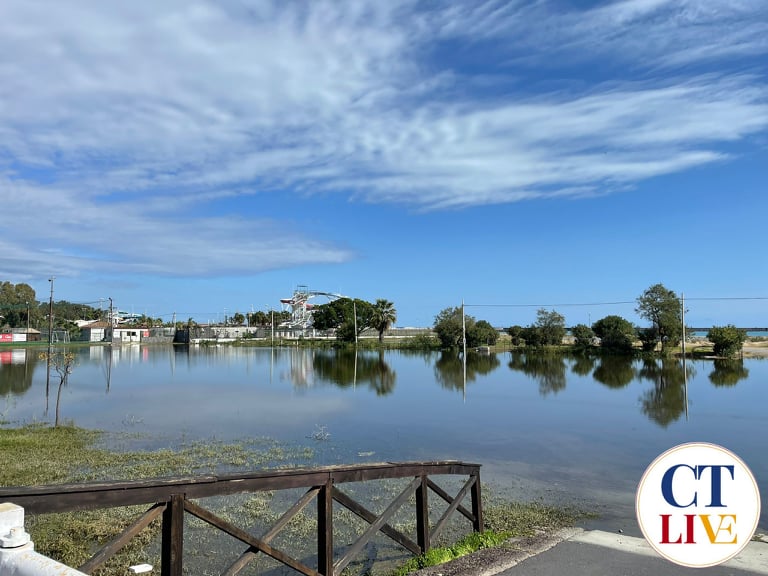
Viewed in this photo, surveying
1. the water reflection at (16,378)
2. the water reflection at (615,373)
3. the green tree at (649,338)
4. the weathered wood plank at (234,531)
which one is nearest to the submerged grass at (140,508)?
the weathered wood plank at (234,531)

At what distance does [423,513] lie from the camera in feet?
21.5

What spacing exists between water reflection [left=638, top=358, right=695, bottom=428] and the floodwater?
0.08 metres

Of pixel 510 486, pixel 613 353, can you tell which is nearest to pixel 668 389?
pixel 510 486

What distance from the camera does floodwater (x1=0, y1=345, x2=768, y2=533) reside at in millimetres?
13398

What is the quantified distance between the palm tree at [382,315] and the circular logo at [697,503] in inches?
3069

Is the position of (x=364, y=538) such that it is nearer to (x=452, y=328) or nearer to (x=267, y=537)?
(x=267, y=537)

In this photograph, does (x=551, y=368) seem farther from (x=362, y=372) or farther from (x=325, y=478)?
(x=325, y=478)

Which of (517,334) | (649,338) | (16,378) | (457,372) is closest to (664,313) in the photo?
(649,338)

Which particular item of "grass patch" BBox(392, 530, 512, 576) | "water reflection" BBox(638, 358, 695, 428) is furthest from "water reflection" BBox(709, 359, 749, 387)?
"grass patch" BBox(392, 530, 512, 576)

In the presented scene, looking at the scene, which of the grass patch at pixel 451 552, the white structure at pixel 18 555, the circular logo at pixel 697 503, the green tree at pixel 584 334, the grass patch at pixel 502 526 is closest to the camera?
the white structure at pixel 18 555

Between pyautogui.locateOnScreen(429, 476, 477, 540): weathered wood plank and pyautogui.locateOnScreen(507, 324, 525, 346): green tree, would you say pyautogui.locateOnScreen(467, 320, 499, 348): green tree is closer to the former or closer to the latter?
pyautogui.locateOnScreen(507, 324, 525, 346): green tree

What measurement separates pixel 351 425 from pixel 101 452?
7741 millimetres

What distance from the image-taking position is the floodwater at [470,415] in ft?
44.0

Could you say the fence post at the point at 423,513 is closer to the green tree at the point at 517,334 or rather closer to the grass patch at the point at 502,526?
the grass patch at the point at 502,526
